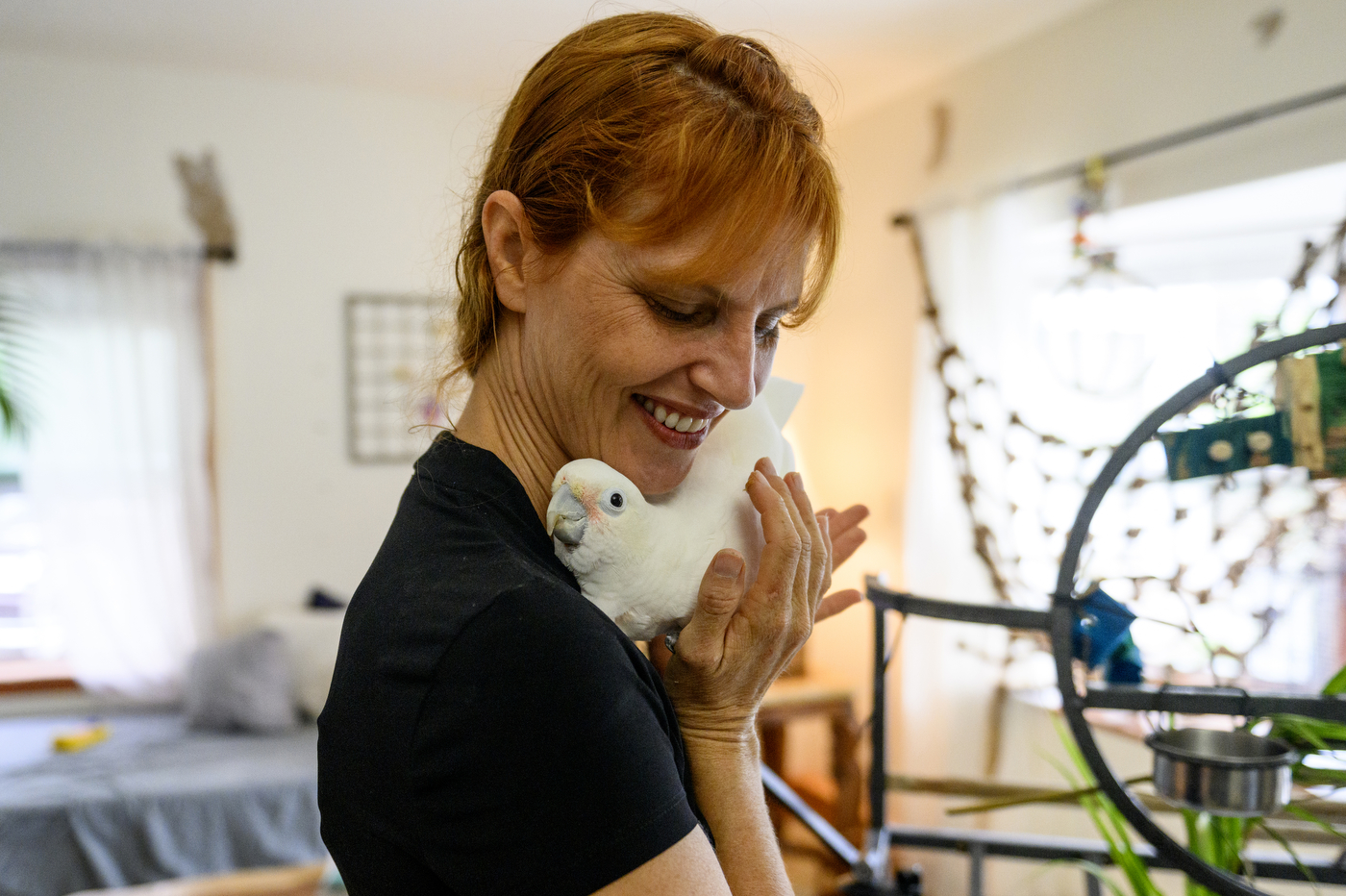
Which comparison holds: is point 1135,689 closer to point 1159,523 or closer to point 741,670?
point 741,670

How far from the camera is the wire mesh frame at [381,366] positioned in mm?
3520

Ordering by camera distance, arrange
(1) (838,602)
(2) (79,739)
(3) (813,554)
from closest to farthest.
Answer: (3) (813,554) < (1) (838,602) < (2) (79,739)

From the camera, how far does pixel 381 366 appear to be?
355cm

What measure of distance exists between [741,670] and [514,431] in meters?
0.24

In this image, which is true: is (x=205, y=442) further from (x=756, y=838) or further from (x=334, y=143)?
(x=756, y=838)

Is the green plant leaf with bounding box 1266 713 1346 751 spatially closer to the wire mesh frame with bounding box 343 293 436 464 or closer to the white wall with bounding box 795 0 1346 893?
the white wall with bounding box 795 0 1346 893

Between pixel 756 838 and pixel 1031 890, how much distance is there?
2.36m

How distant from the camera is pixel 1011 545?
2730 mm

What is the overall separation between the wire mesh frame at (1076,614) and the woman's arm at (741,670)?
417mm

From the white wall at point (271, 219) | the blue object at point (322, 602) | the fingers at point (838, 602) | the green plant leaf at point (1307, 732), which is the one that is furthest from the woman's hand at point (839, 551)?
the blue object at point (322, 602)

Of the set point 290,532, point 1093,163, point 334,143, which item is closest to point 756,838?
point 1093,163

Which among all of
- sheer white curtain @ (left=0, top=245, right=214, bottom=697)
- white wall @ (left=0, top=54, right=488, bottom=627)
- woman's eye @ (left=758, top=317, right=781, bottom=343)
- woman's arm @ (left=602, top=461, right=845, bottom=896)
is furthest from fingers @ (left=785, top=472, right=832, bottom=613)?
sheer white curtain @ (left=0, top=245, right=214, bottom=697)

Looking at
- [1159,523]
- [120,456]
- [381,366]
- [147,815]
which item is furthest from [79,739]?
[1159,523]

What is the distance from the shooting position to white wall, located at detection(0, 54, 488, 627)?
3203 mm
